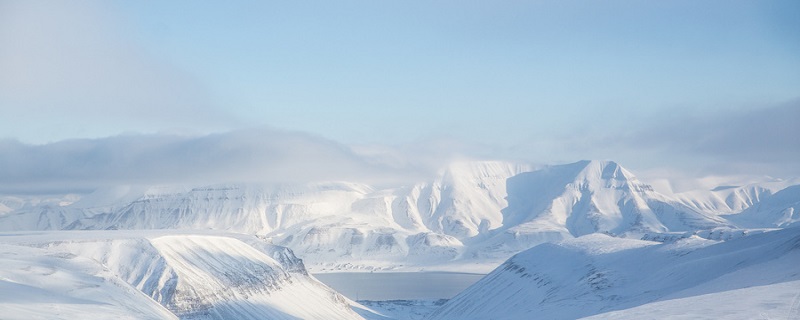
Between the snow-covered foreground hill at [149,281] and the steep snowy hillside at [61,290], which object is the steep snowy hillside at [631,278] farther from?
the steep snowy hillside at [61,290]

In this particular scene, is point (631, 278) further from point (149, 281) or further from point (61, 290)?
point (61, 290)

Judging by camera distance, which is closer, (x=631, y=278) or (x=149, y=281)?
(x=631, y=278)

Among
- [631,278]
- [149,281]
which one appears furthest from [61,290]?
[631,278]

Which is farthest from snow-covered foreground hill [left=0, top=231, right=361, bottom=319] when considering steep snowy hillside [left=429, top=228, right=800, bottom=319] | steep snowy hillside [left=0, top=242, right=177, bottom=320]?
Answer: steep snowy hillside [left=429, top=228, right=800, bottom=319]

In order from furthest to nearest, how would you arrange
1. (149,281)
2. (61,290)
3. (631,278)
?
1. (149,281)
2. (631,278)
3. (61,290)

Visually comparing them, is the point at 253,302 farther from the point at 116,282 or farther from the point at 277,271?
the point at 116,282

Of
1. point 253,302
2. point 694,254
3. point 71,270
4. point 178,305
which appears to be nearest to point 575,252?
point 694,254

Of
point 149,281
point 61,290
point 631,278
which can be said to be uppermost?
point 149,281

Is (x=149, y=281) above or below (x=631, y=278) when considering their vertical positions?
above
